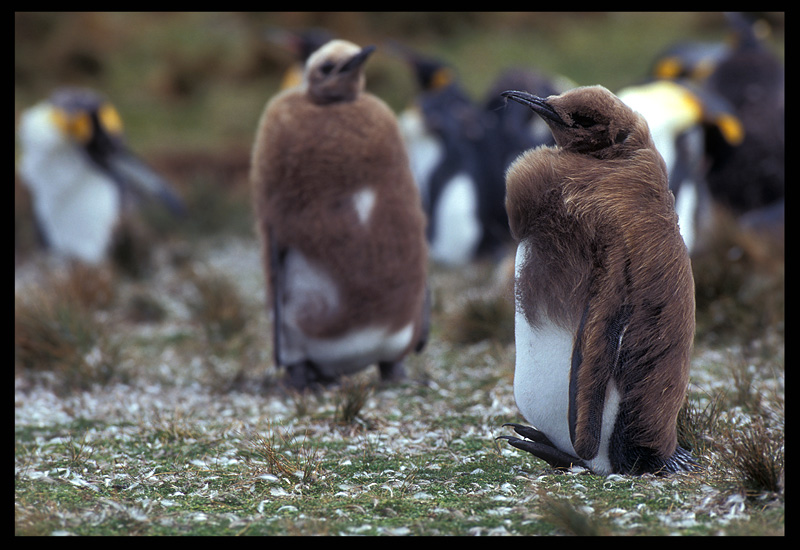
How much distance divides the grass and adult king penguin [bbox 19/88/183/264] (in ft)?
1.08

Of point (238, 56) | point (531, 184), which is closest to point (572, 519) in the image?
point (531, 184)

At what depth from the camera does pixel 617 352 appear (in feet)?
6.92

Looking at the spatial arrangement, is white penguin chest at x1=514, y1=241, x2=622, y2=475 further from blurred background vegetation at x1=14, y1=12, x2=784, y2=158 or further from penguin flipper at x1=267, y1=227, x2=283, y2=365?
blurred background vegetation at x1=14, y1=12, x2=784, y2=158

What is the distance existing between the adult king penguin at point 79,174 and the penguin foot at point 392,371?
3.27m

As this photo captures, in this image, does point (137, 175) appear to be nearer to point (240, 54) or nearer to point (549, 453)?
point (549, 453)

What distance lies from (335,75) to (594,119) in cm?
143

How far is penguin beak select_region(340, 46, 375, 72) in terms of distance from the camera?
326cm

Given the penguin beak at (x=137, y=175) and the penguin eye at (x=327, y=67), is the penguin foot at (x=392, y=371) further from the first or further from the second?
the penguin beak at (x=137, y=175)

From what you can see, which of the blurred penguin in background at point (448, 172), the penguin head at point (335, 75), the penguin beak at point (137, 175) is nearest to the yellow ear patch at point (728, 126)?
the blurred penguin in background at point (448, 172)

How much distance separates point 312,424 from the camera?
2957 millimetres

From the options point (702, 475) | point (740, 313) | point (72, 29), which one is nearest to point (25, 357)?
point (702, 475)

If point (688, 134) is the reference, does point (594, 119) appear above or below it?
below

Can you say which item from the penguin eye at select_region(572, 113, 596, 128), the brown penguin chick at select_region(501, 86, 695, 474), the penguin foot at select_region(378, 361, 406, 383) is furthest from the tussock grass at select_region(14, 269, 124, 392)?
the penguin eye at select_region(572, 113, 596, 128)
